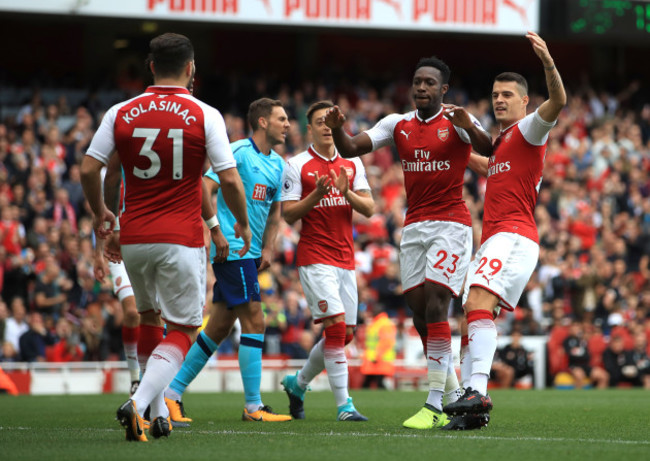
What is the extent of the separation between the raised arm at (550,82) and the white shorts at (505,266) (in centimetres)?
92

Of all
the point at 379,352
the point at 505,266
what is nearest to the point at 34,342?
the point at 379,352

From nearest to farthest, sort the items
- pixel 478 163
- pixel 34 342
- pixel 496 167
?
1. pixel 496 167
2. pixel 478 163
3. pixel 34 342

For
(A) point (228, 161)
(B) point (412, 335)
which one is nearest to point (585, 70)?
(B) point (412, 335)

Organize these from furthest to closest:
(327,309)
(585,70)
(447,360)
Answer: (585,70) < (327,309) < (447,360)

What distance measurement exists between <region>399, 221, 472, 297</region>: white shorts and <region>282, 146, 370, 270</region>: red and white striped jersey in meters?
0.88

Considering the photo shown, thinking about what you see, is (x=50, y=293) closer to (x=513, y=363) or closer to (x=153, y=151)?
(x=513, y=363)

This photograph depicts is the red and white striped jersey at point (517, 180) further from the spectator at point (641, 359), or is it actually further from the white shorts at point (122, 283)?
the spectator at point (641, 359)

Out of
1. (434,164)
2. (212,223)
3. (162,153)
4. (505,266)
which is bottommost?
(505,266)

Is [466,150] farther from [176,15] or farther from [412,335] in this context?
[176,15]

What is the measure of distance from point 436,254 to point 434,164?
72cm

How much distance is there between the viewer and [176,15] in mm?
24766

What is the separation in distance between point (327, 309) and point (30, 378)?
8.49 meters

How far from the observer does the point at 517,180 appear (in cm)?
798

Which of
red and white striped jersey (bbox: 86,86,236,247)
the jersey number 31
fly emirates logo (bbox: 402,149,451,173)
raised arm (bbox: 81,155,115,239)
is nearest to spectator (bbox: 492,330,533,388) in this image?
fly emirates logo (bbox: 402,149,451,173)
